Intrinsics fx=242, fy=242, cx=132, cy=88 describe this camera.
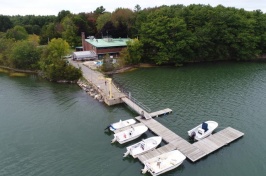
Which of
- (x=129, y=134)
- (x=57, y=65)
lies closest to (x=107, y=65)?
(x=57, y=65)

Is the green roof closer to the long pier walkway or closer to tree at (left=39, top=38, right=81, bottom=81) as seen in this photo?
tree at (left=39, top=38, right=81, bottom=81)

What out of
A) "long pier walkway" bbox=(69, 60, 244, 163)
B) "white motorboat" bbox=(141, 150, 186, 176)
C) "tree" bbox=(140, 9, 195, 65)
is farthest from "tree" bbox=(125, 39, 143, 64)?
"white motorboat" bbox=(141, 150, 186, 176)

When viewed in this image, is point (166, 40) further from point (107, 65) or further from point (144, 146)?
point (144, 146)

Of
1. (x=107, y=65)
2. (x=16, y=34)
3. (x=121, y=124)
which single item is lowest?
(x=121, y=124)

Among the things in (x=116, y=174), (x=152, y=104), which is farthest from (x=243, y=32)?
(x=116, y=174)

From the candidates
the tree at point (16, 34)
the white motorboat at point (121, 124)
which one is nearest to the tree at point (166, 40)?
the white motorboat at point (121, 124)

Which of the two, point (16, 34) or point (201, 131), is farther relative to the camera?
point (16, 34)

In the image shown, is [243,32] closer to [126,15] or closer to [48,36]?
[126,15]
